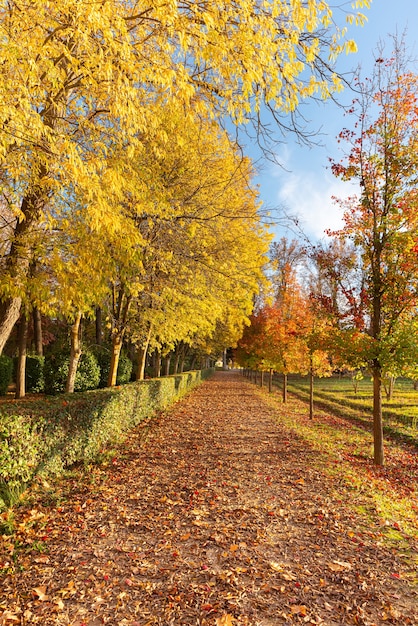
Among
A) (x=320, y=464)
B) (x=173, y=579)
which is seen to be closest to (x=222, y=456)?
(x=320, y=464)

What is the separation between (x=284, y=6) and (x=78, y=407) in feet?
19.3

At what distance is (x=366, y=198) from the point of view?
7.51 metres

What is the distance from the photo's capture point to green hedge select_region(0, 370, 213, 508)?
4348 mm

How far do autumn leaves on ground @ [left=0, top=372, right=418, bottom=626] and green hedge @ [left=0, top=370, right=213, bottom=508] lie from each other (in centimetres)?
35

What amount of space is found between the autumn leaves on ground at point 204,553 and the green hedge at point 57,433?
351 mm

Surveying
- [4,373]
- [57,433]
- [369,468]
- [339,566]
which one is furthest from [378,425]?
[4,373]

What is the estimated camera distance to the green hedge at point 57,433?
4348 mm

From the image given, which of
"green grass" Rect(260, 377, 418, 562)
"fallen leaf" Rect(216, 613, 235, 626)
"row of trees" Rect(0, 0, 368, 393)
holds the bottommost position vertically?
"green grass" Rect(260, 377, 418, 562)

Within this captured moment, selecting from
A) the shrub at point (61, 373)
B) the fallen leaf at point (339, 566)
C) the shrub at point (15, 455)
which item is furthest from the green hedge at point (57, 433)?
the shrub at point (61, 373)

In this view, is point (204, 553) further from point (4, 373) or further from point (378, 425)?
point (4, 373)

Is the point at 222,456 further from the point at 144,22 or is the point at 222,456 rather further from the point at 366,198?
the point at 144,22

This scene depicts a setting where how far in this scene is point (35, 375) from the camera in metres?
14.8

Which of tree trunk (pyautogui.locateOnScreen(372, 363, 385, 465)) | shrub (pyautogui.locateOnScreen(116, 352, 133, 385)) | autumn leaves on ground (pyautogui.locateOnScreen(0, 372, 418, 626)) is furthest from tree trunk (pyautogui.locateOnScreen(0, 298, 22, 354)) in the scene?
shrub (pyautogui.locateOnScreen(116, 352, 133, 385))

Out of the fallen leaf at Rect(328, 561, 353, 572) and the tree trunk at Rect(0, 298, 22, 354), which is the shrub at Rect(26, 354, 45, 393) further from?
the fallen leaf at Rect(328, 561, 353, 572)
